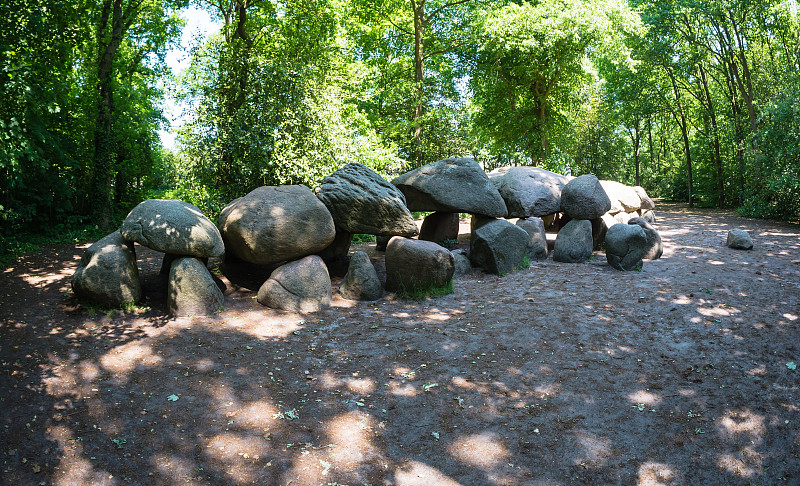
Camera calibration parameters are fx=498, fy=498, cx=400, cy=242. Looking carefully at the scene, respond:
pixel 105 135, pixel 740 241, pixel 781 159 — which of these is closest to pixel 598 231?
pixel 740 241

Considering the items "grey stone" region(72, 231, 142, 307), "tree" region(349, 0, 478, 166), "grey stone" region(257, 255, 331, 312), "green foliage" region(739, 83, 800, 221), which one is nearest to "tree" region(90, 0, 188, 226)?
"grey stone" region(72, 231, 142, 307)

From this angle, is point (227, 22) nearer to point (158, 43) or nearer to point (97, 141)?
point (97, 141)

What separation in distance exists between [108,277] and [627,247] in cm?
877

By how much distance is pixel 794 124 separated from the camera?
47.5 ft

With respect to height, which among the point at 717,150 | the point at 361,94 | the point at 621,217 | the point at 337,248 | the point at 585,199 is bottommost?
the point at 337,248

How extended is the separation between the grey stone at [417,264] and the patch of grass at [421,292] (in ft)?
0.09

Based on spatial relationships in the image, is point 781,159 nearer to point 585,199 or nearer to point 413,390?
point 585,199

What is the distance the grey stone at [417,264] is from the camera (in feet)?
27.1

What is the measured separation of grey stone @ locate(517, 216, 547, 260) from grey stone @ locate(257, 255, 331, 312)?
4943 millimetres

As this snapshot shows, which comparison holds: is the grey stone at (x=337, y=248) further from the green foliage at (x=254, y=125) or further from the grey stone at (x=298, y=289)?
the green foliage at (x=254, y=125)

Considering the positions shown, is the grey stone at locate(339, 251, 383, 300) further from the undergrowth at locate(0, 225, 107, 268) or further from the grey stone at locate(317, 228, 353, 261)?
the undergrowth at locate(0, 225, 107, 268)

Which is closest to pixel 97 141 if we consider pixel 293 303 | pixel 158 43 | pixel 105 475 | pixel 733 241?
pixel 158 43

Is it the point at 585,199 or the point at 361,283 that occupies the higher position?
the point at 585,199

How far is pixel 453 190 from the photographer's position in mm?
10156
